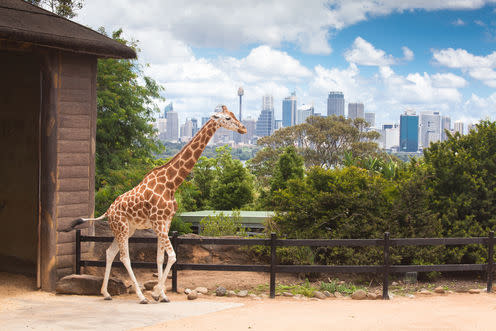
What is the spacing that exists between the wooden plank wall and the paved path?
1.07 m

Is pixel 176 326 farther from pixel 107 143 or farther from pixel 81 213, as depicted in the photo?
pixel 107 143

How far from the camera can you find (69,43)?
28.1 feet

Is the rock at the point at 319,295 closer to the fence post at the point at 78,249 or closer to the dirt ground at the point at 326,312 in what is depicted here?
the dirt ground at the point at 326,312

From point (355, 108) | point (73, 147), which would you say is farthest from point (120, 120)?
point (355, 108)

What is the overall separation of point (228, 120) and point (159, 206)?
1.72 m

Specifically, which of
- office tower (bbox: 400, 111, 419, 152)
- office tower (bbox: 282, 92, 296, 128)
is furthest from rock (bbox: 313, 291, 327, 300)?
office tower (bbox: 282, 92, 296, 128)

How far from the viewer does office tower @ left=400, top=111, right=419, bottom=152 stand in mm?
105938

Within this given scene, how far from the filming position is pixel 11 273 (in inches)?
398

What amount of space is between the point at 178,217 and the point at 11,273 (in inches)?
291

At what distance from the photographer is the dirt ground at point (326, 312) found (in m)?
7.14

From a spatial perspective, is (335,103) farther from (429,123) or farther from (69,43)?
(69,43)

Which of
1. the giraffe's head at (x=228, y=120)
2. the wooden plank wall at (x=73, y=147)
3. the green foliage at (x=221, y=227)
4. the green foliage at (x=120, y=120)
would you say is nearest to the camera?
the giraffe's head at (x=228, y=120)

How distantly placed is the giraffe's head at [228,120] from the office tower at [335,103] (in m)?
130

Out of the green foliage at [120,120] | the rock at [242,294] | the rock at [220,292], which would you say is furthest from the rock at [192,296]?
the green foliage at [120,120]
